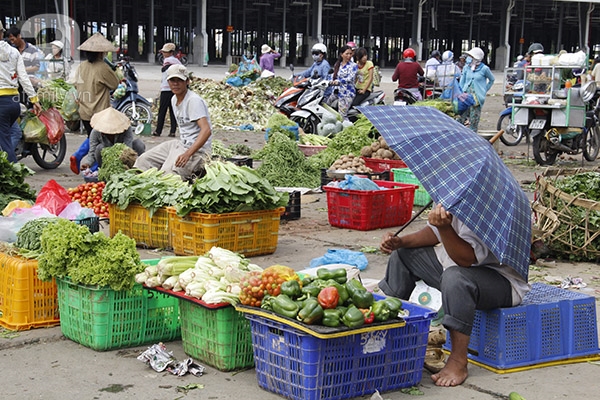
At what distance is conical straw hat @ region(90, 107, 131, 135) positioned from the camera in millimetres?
11023

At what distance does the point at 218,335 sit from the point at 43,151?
33.0 ft

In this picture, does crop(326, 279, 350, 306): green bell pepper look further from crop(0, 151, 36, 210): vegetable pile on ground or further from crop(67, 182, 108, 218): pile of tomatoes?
crop(67, 182, 108, 218): pile of tomatoes

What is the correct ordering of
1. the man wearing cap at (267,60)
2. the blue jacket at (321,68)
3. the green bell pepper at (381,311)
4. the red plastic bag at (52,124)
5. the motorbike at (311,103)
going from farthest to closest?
1. the man wearing cap at (267,60)
2. the blue jacket at (321,68)
3. the motorbike at (311,103)
4. the red plastic bag at (52,124)
5. the green bell pepper at (381,311)

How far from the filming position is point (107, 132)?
11.0 meters

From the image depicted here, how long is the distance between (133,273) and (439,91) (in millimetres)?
19244

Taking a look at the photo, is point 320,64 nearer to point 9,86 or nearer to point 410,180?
point 410,180

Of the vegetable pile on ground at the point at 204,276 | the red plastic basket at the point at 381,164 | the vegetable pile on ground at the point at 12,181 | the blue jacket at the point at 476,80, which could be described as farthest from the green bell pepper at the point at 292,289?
the blue jacket at the point at 476,80

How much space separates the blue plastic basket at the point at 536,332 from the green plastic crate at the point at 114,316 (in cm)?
186

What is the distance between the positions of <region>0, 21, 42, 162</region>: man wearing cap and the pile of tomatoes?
7.41ft

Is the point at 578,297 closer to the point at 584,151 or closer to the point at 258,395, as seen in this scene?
the point at 258,395

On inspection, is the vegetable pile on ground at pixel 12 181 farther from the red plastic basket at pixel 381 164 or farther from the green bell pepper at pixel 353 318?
the red plastic basket at pixel 381 164

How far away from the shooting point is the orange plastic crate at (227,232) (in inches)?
291

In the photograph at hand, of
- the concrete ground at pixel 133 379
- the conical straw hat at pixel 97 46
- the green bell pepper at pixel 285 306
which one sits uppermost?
the conical straw hat at pixel 97 46

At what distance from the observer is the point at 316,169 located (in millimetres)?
12484
